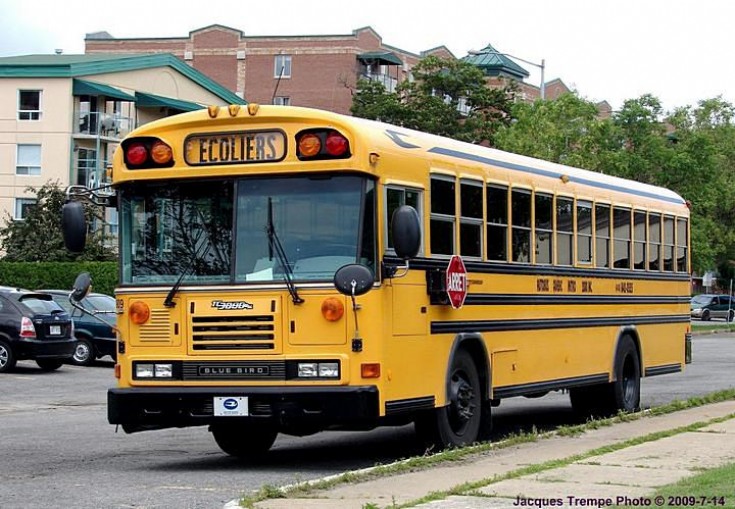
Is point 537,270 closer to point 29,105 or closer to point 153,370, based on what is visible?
point 153,370

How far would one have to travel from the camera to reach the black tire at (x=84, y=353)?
30.5 metres

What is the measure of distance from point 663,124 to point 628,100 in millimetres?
2346

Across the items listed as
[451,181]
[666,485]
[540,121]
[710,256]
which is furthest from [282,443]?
[710,256]

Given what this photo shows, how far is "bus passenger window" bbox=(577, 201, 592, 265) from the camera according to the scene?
1688 centimetres

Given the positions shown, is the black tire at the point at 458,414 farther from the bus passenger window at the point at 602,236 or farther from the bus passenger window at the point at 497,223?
the bus passenger window at the point at 602,236

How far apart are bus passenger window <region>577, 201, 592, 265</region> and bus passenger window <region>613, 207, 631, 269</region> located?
3.11 feet

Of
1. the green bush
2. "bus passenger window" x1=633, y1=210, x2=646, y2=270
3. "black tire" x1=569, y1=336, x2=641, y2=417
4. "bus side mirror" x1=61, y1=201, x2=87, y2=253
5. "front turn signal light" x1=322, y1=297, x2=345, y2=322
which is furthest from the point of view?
the green bush

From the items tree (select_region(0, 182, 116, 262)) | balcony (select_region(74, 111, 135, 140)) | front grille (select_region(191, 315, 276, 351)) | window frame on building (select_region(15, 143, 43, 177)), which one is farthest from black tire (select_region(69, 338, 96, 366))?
window frame on building (select_region(15, 143, 43, 177))

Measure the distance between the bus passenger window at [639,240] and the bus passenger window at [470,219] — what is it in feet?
16.8

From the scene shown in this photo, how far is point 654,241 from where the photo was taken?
19.5m

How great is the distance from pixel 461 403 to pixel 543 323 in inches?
95.9

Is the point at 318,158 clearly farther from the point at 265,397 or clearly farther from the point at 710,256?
the point at 710,256

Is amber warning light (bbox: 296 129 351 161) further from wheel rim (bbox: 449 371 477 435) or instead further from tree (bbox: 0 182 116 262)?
tree (bbox: 0 182 116 262)

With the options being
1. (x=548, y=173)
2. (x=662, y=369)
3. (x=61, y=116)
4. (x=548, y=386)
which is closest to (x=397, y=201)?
(x=548, y=173)
